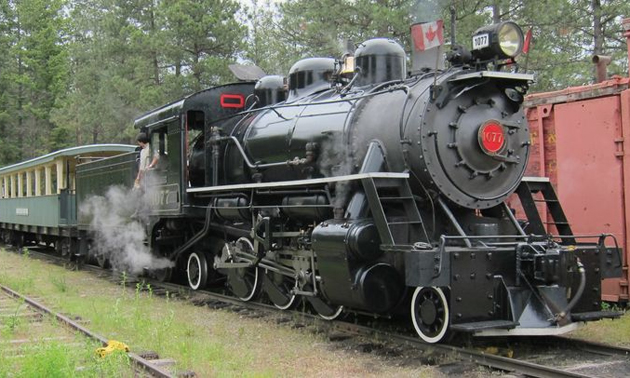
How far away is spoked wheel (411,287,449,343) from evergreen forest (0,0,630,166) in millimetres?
2547

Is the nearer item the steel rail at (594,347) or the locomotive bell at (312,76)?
the steel rail at (594,347)

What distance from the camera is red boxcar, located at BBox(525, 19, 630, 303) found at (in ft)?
25.1

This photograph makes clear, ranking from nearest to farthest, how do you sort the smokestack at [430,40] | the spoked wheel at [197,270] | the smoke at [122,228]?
the smokestack at [430,40] → the spoked wheel at [197,270] → the smoke at [122,228]

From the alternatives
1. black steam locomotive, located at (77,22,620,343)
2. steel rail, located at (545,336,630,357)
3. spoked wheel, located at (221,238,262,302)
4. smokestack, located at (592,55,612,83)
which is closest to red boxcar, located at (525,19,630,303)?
smokestack, located at (592,55,612,83)

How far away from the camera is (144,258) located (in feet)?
37.5

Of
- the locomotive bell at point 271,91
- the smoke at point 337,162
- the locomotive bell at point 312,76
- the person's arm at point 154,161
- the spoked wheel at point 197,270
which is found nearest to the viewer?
the smoke at point 337,162

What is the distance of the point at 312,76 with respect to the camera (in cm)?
856

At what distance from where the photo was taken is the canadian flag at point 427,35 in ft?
20.9

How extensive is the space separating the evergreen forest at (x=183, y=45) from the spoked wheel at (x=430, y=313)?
2547mm

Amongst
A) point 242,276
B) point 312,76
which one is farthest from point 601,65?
point 242,276

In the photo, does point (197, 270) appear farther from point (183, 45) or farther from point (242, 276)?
point (183, 45)

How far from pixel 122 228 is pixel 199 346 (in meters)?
6.33

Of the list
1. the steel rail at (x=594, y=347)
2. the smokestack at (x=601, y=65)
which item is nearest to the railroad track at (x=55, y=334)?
the steel rail at (x=594, y=347)

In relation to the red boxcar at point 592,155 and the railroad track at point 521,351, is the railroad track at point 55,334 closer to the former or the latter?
the railroad track at point 521,351
